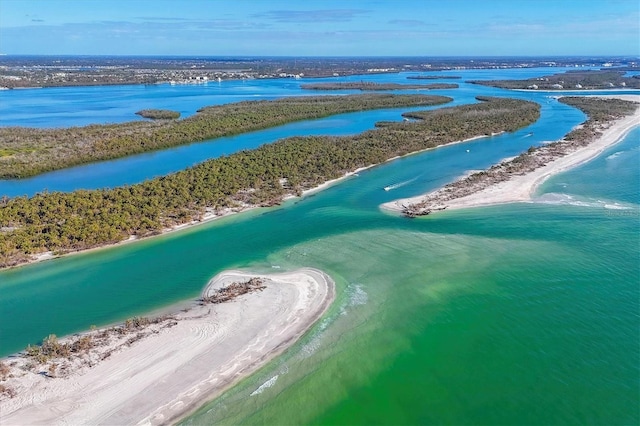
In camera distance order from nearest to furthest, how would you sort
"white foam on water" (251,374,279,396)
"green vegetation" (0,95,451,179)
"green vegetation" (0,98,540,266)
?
1. "white foam on water" (251,374,279,396)
2. "green vegetation" (0,98,540,266)
3. "green vegetation" (0,95,451,179)

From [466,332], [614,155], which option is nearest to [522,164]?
[614,155]

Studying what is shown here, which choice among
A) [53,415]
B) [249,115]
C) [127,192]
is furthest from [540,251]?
[249,115]

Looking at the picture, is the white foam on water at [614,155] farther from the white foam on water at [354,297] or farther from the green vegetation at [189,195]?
the white foam on water at [354,297]

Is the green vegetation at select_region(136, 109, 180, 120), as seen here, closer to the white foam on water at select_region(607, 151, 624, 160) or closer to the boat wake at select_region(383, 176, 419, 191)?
the boat wake at select_region(383, 176, 419, 191)

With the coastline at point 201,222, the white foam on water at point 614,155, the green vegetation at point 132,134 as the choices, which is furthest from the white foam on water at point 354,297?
the white foam on water at point 614,155

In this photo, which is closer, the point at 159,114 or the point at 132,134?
the point at 132,134

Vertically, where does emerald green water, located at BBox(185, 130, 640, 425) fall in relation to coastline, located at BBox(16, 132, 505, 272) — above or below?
Result: below

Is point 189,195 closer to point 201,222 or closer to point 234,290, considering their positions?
point 201,222

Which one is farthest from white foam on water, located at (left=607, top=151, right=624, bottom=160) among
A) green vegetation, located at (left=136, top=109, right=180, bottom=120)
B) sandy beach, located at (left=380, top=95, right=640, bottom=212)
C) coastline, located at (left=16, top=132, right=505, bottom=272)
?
green vegetation, located at (left=136, top=109, right=180, bottom=120)
